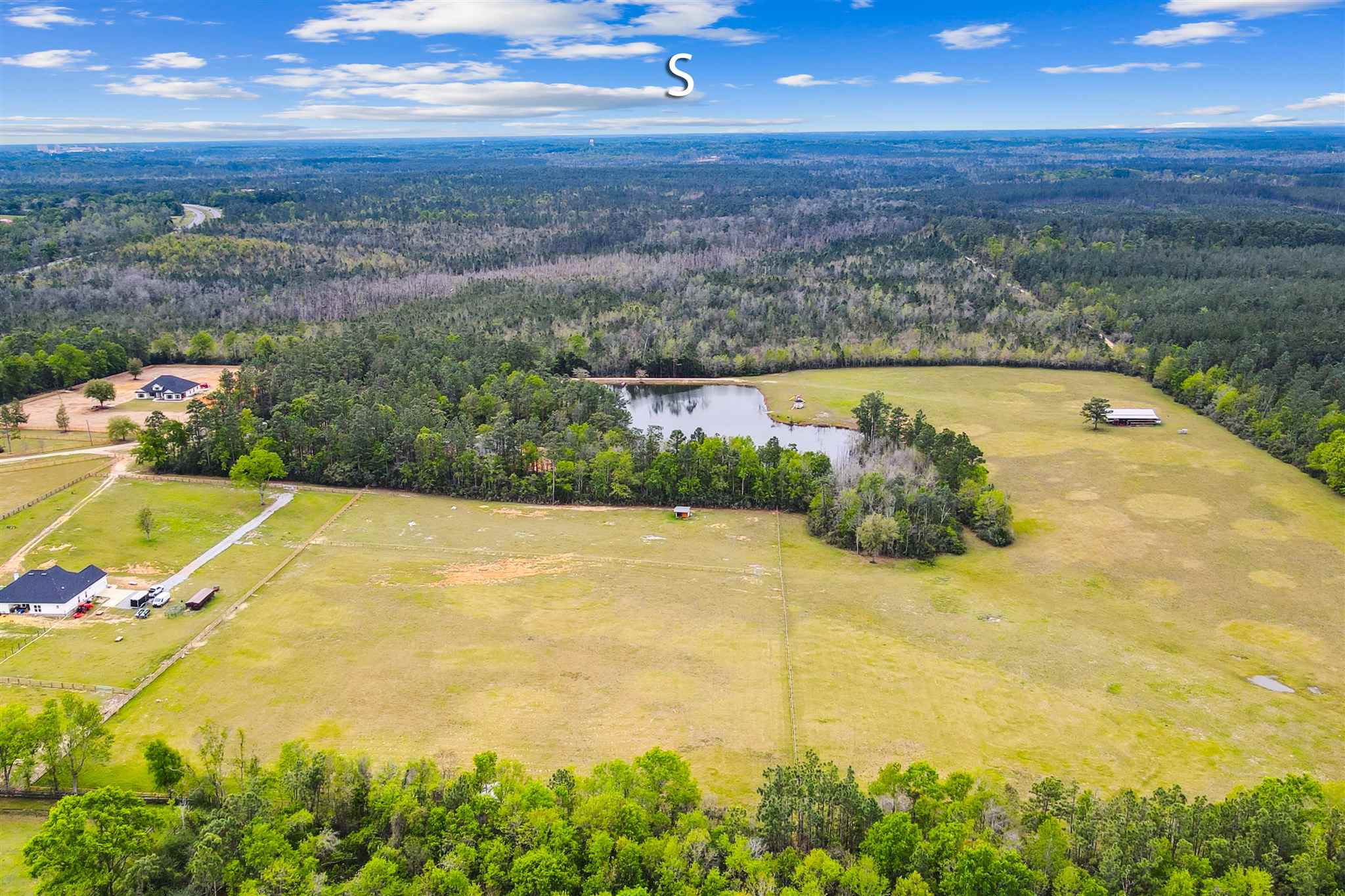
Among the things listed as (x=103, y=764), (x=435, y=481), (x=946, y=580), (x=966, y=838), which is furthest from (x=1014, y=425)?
(x=103, y=764)

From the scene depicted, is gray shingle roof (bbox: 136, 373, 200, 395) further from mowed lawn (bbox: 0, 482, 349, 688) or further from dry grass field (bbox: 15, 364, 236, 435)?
mowed lawn (bbox: 0, 482, 349, 688)

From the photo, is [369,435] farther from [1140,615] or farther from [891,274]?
[891,274]

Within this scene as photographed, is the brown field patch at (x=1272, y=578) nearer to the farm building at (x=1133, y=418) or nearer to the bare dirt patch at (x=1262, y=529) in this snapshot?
the bare dirt patch at (x=1262, y=529)

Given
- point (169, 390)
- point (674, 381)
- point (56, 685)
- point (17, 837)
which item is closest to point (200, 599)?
point (56, 685)

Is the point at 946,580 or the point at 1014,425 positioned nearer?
the point at 946,580

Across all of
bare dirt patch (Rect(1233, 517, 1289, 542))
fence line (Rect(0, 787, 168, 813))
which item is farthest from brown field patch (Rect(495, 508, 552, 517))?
bare dirt patch (Rect(1233, 517, 1289, 542))

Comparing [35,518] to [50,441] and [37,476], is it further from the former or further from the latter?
[50,441]
